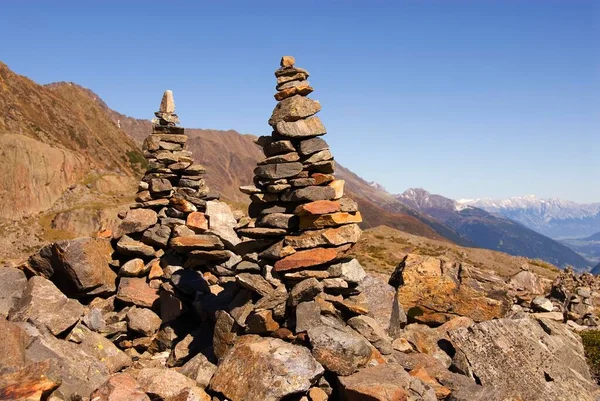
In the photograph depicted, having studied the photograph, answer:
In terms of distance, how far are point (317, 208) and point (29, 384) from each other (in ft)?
25.9

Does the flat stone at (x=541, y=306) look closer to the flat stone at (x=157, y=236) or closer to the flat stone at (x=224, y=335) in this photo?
the flat stone at (x=224, y=335)

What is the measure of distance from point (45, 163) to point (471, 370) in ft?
283

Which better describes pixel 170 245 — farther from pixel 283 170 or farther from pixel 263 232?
pixel 283 170

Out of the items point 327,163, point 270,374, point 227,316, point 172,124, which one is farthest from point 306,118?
point 172,124

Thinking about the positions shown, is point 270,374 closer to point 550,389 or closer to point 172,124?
point 550,389

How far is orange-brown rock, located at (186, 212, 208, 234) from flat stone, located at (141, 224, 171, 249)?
112cm

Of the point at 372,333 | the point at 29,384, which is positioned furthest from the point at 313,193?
the point at 29,384

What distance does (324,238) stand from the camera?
41.1 ft

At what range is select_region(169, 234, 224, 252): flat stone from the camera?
1669 centimetres

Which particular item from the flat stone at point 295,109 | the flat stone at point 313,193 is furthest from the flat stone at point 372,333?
the flat stone at point 295,109

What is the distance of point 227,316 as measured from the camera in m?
12.4

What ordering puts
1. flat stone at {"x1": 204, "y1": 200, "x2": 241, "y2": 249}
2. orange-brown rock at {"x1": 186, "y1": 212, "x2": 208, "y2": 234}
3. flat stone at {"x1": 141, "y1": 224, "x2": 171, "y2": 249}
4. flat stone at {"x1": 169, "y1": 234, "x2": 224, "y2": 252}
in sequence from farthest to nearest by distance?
flat stone at {"x1": 141, "y1": 224, "x2": 171, "y2": 249}
orange-brown rock at {"x1": 186, "y1": 212, "x2": 208, "y2": 234}
flat stone at {"x1": 204, "y1": 200, "x2": 241, "y2": 249}
flat stone at {"x1": 169, "y1": 234, "x2": 224, "y2": 252}

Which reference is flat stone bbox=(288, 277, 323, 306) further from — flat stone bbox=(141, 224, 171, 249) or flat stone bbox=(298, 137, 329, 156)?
flat stone bbox=(141, 224, 171, 249)

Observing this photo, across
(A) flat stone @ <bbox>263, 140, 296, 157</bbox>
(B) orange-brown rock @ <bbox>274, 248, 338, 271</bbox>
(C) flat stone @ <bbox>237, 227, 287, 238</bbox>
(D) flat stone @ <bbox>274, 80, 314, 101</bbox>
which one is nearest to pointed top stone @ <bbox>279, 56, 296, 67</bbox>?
(D) flat stone @ <bbox>274, 80, 314, 101</bbox>
